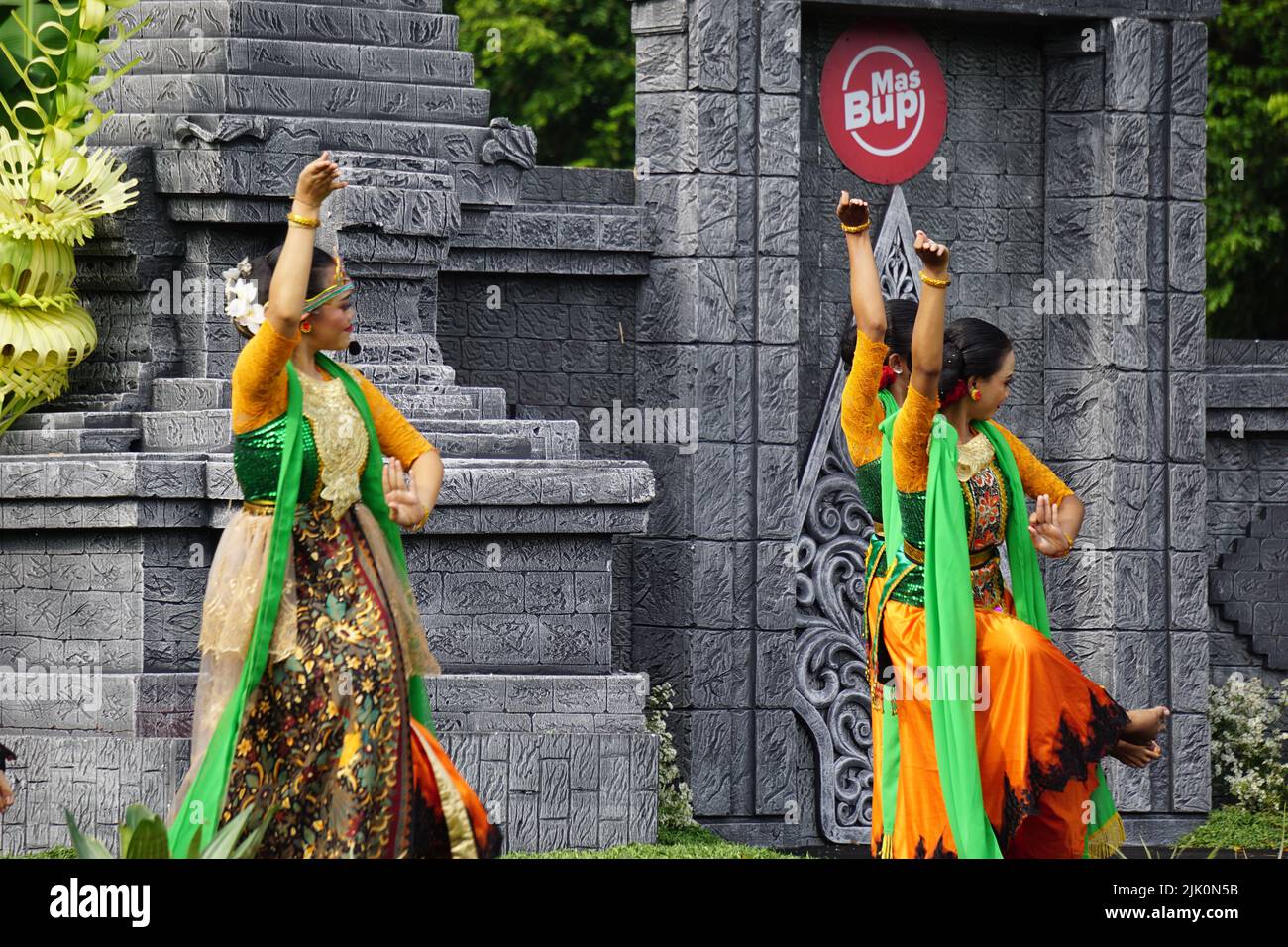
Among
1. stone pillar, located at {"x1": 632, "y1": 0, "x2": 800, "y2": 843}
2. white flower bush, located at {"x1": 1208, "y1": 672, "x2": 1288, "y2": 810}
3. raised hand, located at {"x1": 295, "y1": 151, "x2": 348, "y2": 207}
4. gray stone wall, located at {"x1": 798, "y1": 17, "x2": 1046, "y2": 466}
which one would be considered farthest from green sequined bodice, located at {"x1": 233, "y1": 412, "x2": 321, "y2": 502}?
white flower bush, located at {"x1": 1208, "y1": 672, "x2": 1288, "y2": 810}

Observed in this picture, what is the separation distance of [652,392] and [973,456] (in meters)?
3.31

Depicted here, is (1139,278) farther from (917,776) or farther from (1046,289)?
(917,776)

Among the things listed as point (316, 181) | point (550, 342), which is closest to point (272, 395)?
point (316, 181)

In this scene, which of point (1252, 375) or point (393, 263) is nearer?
point (393, 263)

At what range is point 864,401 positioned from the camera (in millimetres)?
7613

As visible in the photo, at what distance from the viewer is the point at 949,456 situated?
7.19 m

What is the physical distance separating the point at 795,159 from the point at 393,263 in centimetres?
214

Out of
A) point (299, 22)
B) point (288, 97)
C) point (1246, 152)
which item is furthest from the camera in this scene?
point (1246, 152)

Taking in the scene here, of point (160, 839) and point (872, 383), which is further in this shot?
point (872, 383)

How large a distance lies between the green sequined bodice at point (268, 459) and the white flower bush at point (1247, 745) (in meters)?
5.96

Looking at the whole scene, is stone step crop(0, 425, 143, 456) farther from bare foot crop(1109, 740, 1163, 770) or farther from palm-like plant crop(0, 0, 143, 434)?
bare foot crop(1109, 740, 1163, 770)

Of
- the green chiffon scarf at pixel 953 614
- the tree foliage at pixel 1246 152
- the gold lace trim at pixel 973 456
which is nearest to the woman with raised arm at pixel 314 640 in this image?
the green chiffon scarf at pixel 953 614

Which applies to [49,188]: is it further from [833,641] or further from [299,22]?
[833,641]

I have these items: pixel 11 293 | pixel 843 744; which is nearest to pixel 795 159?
pixel 843 744
